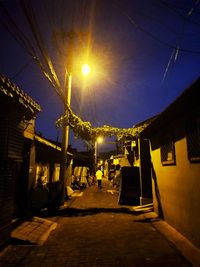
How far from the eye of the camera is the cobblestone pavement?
535 cm

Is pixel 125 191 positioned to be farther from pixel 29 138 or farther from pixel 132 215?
pixel 29 138

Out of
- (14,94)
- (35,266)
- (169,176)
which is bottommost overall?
(35,266)

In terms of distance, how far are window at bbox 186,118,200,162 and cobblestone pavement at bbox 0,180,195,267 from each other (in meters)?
2.59

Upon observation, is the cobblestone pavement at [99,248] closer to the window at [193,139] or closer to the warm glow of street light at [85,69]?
the window at [193,139]

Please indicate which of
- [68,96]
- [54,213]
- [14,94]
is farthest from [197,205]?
[68,96]

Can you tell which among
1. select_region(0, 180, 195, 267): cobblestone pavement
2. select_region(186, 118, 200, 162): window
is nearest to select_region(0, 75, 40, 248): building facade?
select_region(0, 180, 195, 267): cobblestone pavement

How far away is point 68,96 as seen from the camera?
14148 mm

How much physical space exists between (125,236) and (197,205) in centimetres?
260

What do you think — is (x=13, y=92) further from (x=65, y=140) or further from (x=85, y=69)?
(x=65, y=140)

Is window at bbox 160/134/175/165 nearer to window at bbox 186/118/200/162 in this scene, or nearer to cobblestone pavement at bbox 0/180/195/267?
window at bbox 186/118/200/162

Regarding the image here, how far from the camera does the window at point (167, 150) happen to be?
845cm

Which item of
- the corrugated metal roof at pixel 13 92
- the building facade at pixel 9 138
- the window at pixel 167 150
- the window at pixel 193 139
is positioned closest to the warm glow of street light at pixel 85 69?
the corrugated metal roof at pixel 13 92

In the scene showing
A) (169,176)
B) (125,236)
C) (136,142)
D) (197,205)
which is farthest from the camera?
(136,142)

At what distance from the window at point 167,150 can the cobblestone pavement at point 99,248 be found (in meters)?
2.59
